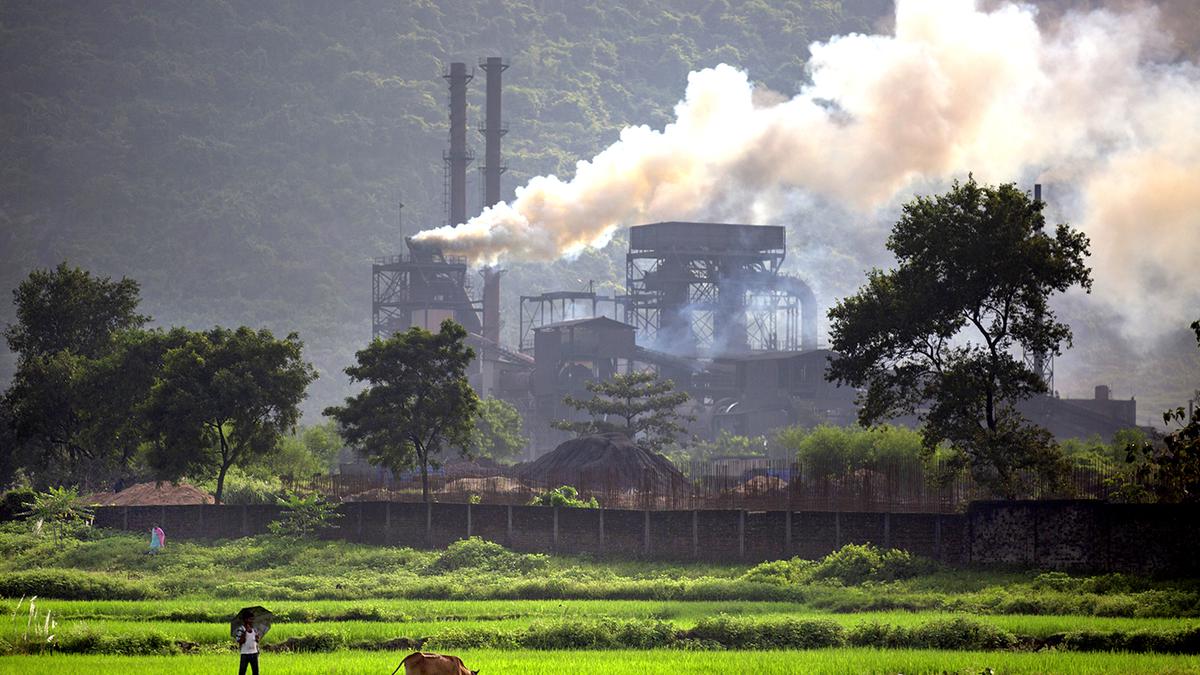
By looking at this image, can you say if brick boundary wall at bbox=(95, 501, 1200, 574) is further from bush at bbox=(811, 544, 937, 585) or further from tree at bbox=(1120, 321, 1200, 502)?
bush at bbox=(811, 544, 937, 585)

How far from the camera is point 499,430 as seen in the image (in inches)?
6033

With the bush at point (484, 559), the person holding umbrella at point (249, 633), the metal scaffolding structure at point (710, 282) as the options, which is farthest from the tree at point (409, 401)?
the metal scaffolding structure at point (710, 282)

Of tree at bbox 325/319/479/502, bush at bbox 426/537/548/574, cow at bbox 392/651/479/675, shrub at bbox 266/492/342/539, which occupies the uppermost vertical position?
tree at bbox 325/319/479/502

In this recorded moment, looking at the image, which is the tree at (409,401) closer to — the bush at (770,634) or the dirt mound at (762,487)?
the dirt mound at (762,487)

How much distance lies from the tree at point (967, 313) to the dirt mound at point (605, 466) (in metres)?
30.3

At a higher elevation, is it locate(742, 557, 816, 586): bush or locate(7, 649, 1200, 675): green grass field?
locate(742, 557, 816, 586): bush

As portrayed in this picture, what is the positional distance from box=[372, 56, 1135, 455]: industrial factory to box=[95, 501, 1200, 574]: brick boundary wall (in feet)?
259

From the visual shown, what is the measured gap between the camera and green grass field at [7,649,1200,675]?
119 feet

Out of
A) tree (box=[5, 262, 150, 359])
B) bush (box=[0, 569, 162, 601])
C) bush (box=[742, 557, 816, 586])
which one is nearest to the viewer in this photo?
bush (box=[0, 569, 162, 601])

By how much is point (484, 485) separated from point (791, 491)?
27.0 meters

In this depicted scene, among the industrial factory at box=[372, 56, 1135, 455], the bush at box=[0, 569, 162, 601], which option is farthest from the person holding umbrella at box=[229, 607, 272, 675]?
the industrial factory at box=[372, 56, 1135, 455]

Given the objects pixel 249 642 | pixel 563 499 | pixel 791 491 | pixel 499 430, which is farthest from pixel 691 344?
pixel 249 642

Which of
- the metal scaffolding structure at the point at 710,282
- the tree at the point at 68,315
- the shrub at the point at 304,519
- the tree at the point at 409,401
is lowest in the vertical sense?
the shrub at the point at 304,519

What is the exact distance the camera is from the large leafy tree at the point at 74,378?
9519 cm
